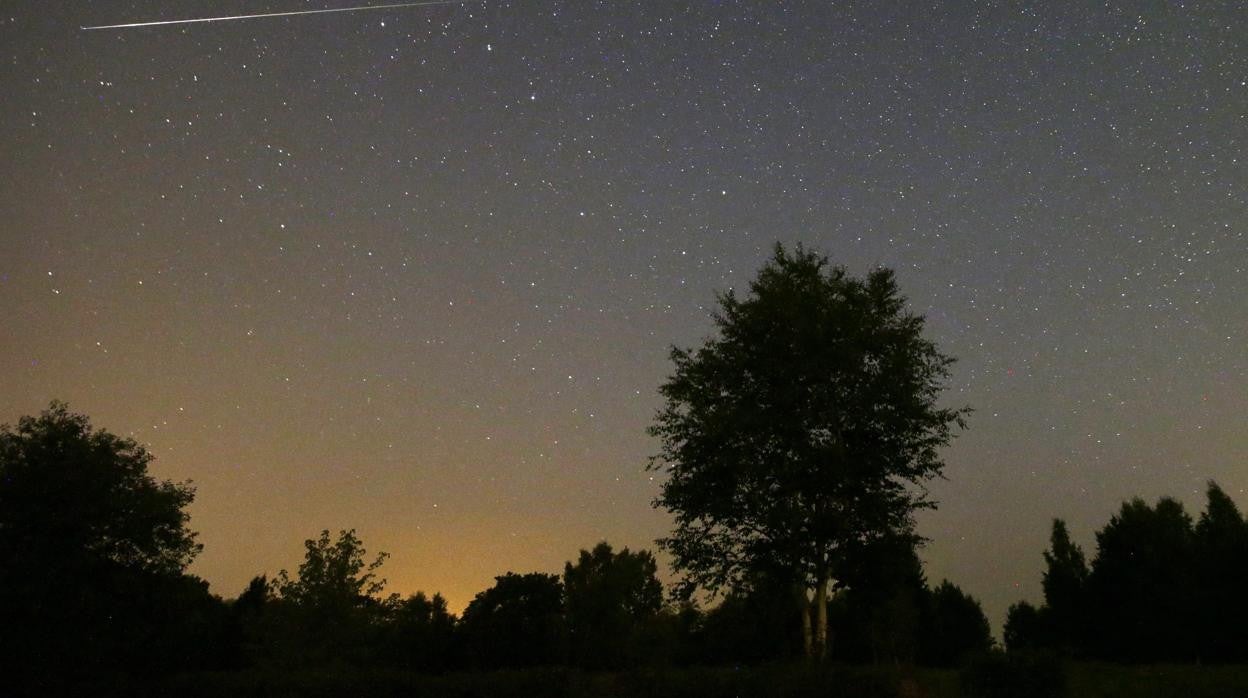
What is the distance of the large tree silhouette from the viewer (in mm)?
20109

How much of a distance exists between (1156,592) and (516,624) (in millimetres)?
44665

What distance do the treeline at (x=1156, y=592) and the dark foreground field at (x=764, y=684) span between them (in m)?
17.8

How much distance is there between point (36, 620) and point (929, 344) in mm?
34119

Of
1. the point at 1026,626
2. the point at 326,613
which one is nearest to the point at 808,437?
the point at 326,613

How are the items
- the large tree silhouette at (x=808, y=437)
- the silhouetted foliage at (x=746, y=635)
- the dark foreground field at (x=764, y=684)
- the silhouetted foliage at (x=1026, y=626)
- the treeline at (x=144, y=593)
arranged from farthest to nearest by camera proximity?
1. the silhouetted foliage at (x=1026, y=626)
2. the silhouetted foliage at (x=746, y=635)
3. the treeline at (x=144, y=593)
4. the large tree silhouette at (x=808, y=437)
5. the dark foreground field at (x=764, y=684)

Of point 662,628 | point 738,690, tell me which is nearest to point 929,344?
point 738,690

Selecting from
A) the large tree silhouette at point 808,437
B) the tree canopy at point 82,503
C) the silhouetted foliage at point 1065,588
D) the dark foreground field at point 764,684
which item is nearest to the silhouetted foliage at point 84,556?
the tree canopy at point 82,503

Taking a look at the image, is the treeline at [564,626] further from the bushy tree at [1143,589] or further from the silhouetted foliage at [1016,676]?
the silhouetted foliage at [1016,676]

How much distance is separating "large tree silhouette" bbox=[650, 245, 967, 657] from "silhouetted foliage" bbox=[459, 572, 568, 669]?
4048 cm

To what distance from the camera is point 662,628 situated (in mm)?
63500

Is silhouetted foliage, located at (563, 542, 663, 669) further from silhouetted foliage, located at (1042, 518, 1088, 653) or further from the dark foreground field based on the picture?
the dark foreground field

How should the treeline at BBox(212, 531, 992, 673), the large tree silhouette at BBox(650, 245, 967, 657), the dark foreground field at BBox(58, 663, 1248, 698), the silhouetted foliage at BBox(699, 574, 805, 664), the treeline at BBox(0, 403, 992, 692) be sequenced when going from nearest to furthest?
the dark foreground field at BBox(58, 663, 1248, 698), the large tree silhouette at BBox(650, 245, 967, 657), the treeline at BBox(0, 403, 992, 692), the treeline at BBox(212, 531, 992, 673), the silhouetted foliage at BBox(699, 574, 805, 664)

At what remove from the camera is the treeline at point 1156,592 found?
39375mm

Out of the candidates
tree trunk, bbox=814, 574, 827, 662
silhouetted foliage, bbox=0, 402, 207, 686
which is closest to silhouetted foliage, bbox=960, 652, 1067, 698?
tree trunk, bbox=814, 574, 827, 662
